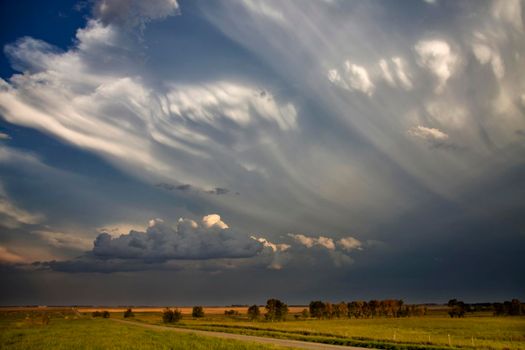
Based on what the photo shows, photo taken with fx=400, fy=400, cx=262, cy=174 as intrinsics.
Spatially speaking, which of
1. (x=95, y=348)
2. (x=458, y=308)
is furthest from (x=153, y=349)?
(x=458, y=308)

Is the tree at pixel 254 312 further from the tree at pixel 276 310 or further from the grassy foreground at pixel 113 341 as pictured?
the grassy foreground at pixel 113 341

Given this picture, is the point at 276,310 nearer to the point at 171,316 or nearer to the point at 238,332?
the point at 171,316

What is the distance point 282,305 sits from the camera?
189250 mm

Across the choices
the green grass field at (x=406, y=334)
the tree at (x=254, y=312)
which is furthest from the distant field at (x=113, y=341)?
the tree at (x=254, y=312)

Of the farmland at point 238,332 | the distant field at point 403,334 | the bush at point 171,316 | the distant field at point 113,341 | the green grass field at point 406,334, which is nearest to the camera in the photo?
the distant field at point 113,341

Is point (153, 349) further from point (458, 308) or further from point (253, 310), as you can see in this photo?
point (458, 308)

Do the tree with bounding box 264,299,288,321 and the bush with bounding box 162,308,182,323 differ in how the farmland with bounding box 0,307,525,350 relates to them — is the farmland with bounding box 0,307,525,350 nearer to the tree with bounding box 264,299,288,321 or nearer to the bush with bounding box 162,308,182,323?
the bush with bounding box 162,308,182,323

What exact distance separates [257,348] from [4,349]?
26.0m

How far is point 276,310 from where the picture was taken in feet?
615

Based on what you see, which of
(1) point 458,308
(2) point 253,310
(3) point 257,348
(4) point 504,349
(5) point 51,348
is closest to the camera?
(3) point 257,348

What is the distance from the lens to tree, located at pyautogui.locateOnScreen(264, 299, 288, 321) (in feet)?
606

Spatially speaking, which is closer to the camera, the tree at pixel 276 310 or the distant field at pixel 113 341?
the distant field at pixel 113 341

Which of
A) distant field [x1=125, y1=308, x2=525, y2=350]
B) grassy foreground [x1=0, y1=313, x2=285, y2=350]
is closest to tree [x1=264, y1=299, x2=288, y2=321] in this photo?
distant field [x1=125, y1=308, x2=525, y2=350]

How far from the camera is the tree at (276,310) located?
184650 millimetres
